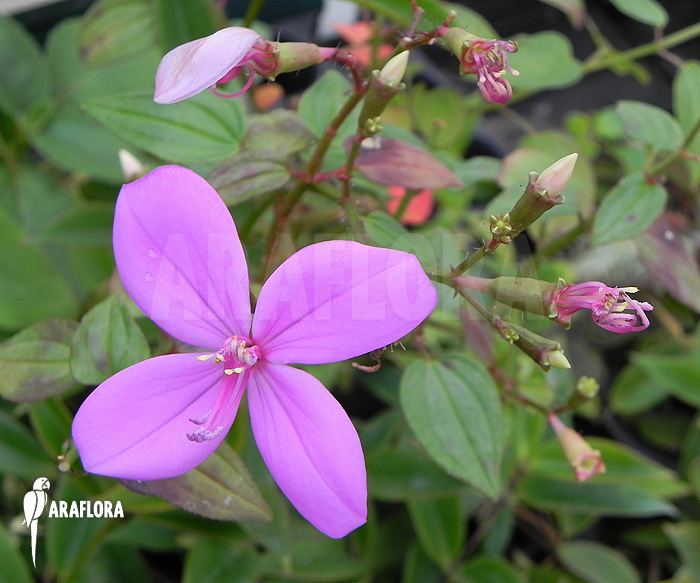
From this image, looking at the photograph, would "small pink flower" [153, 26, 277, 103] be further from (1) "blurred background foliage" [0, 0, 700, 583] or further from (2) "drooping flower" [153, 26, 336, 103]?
(1) "blurred background foliage" [0, 0, 700, 583]

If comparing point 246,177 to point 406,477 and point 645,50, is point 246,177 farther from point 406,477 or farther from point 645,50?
point 645,50

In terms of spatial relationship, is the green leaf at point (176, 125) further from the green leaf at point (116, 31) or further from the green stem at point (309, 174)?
the green leaf at point (116, 31)

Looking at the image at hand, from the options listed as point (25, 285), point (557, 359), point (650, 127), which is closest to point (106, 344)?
point (557, 359)

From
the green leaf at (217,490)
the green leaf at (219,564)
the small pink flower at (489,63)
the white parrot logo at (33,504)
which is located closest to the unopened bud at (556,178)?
the small pink flower at (489,63)

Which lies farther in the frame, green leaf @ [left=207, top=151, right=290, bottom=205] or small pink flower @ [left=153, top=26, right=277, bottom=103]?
green leaf @ [left=207, top=151, right=290, bottom=205]

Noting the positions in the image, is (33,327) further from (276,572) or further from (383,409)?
(383,409)

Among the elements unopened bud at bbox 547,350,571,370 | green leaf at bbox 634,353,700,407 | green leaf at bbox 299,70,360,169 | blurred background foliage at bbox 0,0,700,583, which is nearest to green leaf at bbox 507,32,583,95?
blurred background foliage at bbox 0,0,700,583

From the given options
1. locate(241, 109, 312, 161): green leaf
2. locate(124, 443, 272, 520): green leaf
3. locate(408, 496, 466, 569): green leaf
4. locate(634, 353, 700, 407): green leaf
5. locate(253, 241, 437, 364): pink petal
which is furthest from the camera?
locate(634, 353, 700, 407): green leaf

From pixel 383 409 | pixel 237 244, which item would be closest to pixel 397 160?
pixel 237 244
